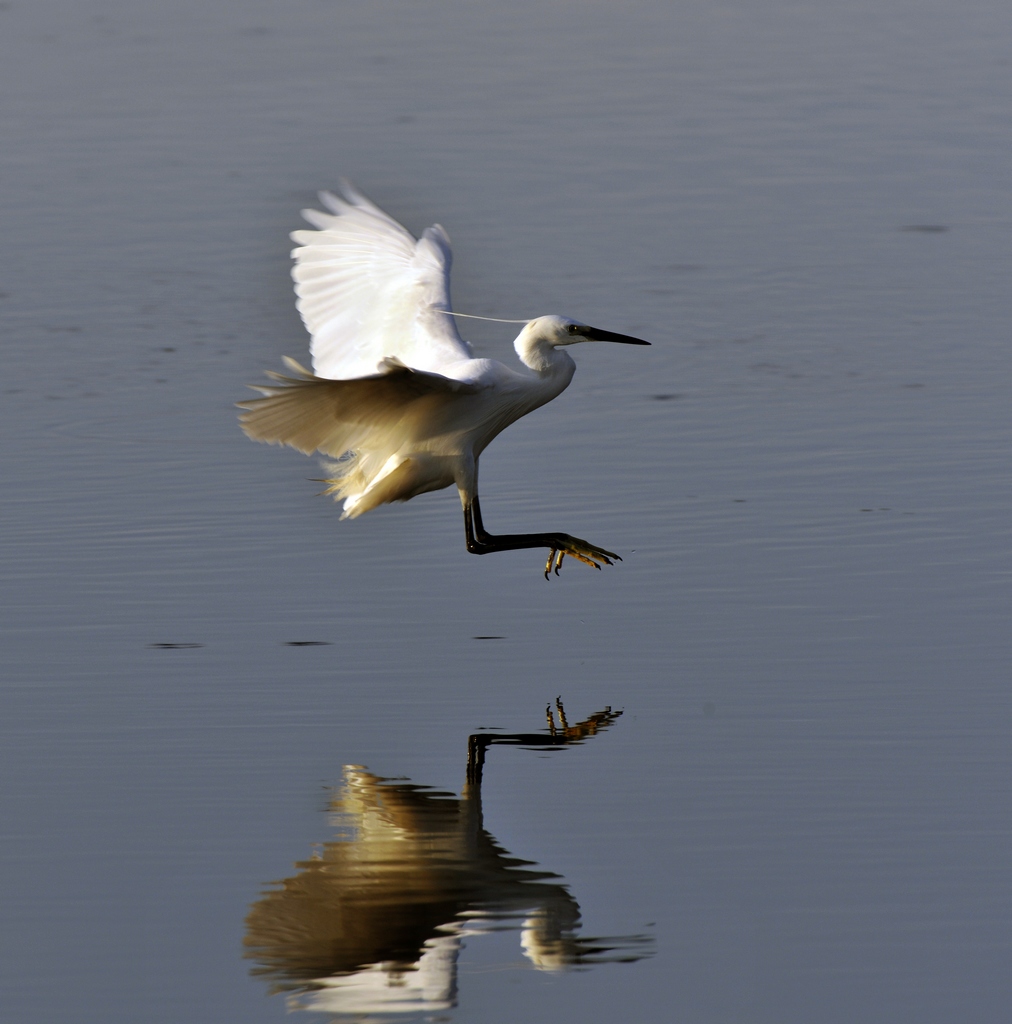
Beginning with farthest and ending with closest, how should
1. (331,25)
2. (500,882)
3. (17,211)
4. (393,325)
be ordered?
1. (331,25)
2. (17,211)
3. (393,325)
4. (500,882)

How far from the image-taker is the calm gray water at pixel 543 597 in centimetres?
470

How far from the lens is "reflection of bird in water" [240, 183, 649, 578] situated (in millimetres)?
6477

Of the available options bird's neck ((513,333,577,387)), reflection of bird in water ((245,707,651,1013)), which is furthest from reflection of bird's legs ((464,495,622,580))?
reflection of bird in water ((245,707,651,1013))

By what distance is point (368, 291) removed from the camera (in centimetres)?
807

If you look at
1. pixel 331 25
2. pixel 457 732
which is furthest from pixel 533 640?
pixel 331 25

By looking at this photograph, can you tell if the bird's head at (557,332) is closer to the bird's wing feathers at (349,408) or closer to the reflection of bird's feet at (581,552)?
the bird's wing feathers at (349,408)

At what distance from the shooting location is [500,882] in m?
4.98

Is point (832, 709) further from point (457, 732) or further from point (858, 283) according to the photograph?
point (858, 283)

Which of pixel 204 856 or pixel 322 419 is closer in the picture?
pixel 204 856

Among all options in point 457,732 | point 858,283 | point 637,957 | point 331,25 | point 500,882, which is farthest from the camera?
point 331,25

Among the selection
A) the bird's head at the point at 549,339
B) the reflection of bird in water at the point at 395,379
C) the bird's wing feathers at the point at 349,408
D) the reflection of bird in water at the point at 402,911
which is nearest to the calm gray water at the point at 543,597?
the reflection of bird in water at the point at 402,911

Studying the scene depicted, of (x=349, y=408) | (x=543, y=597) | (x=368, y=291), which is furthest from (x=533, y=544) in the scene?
(x=368, y=291)

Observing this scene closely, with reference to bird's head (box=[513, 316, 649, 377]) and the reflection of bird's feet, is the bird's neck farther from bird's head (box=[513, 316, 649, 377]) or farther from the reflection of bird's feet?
the reflection of bird's feet

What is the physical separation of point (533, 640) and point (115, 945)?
7.59ft
